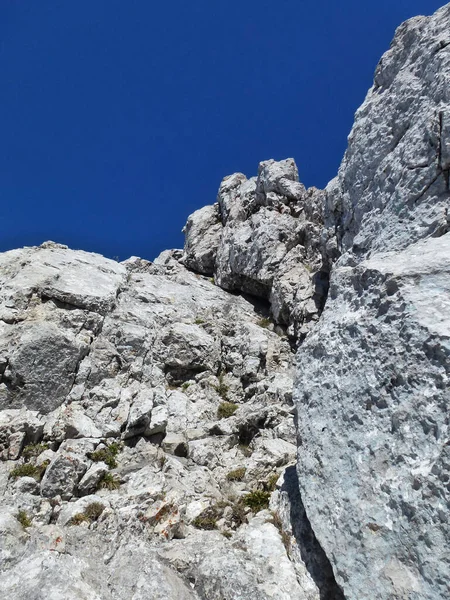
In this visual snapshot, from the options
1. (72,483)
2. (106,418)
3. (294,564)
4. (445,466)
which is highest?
(106,418)

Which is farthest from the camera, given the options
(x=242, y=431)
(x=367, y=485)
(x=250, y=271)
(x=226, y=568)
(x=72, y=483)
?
(x=250, y=271)

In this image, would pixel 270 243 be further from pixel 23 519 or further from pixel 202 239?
pixel 23 519

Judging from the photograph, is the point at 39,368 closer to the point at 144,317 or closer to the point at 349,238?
the point at 144,317

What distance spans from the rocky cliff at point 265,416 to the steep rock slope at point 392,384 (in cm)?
5

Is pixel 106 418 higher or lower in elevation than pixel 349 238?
lower

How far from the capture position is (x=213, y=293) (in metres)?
33.7

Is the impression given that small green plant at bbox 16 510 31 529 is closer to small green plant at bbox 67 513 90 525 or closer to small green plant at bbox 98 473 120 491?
small green plant at bbox 67 513 90 525

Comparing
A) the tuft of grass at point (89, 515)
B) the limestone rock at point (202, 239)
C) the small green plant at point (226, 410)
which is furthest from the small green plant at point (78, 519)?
the limestone rock at point (202, 239)

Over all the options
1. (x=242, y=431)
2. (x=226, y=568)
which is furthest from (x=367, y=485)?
(x=242, y=431)

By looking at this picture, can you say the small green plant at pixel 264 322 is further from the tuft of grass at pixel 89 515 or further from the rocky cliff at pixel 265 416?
the tuft of grass at pixel 89 515

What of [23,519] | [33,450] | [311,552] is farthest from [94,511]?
[311,552]

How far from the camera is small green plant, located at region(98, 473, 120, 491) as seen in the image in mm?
15133

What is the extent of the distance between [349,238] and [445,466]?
12142 millimetres

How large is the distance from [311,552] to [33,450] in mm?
11470
